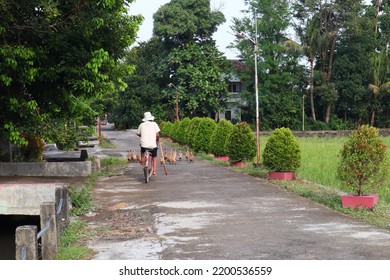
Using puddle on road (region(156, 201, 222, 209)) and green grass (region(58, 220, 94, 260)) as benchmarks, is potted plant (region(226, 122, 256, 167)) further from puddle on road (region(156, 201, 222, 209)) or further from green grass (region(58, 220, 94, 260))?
green grass (region(58, 220, 94, 260))

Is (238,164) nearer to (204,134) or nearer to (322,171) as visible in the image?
(322,171)

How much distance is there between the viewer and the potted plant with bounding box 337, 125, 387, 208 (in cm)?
920

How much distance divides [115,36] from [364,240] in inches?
291

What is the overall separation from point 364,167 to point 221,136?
12.0 meters

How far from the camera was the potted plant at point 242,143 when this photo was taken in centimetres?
1705

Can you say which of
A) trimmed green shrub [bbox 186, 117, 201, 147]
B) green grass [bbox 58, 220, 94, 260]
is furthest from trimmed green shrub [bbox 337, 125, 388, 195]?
trimmed green shrub [bbox 186, 117, 201, 147]

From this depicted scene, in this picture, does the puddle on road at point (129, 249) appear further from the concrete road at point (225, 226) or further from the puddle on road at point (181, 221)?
the puddle on road at point (181, 221)

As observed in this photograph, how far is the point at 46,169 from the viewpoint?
14.7 m

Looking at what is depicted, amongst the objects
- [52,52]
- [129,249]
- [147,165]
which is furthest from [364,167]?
[52,52]

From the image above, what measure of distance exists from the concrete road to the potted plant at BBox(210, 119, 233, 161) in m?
7.83

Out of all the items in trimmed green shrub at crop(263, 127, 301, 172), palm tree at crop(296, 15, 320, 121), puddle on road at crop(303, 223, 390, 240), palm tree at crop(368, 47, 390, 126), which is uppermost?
palm tree at crop(296, 15, 320, 121)

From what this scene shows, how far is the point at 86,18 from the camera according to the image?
10305 millimetres

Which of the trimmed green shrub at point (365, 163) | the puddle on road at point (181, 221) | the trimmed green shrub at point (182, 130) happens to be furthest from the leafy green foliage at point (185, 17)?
the puddle on road at point (181, 221)

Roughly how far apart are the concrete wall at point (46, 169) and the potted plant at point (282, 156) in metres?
4.98
